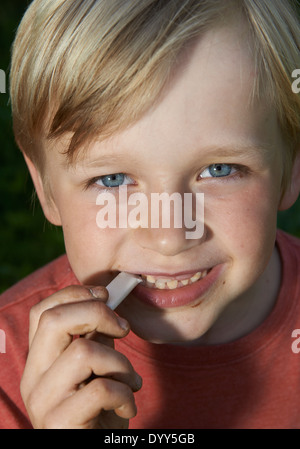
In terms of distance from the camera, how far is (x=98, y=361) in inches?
43.4

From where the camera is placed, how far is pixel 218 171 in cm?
126

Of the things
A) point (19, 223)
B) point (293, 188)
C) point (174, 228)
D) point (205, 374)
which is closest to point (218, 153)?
point (174, 228)

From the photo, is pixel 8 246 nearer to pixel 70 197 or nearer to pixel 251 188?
pixel 70 197

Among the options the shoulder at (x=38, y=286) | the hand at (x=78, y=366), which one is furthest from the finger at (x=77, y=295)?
the shoulder at (x=38, y=286)

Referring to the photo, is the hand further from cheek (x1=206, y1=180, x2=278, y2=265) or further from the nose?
cheek (x1=206, y1=180, x2=278, y2=265)

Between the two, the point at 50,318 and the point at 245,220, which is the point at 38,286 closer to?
the point at 50,318

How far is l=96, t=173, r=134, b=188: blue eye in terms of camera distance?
124 cm

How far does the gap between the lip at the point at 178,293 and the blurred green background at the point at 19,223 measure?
1143 mm

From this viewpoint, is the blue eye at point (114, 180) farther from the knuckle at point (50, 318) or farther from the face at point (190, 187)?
the knuckle at point (50, 318)

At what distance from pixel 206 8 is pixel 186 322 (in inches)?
23.4

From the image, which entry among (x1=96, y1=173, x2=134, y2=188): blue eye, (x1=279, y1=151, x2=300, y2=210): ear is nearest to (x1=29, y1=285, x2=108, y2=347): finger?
(x1=96, y1=173, x2=134, y2=188): blue eye

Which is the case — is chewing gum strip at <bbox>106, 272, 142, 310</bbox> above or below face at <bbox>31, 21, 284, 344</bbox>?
below

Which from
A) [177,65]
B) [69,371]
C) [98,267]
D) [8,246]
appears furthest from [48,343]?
[8,246]

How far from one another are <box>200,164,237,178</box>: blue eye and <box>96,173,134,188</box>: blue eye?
0.14 metres
